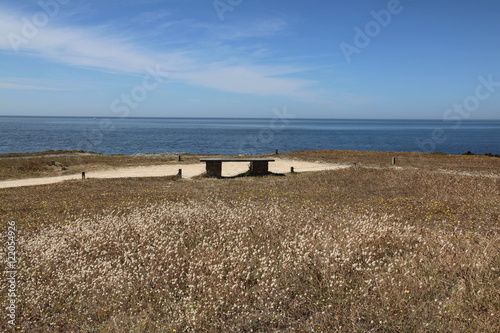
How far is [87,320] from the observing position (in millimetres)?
5395

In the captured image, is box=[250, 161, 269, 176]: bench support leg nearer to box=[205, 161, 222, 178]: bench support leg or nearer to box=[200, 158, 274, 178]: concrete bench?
box=[200, 158, 274, 178]: concrete bench

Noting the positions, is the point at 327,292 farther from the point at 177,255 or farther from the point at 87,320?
the point at 87,320

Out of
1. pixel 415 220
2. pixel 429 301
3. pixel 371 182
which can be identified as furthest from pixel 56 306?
pixel 371 182

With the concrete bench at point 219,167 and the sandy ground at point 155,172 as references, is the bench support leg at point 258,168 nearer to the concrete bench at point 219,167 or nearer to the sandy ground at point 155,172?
the concrete bench at point 219,167

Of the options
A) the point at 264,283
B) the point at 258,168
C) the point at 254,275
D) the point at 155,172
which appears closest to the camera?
the point at 264,283

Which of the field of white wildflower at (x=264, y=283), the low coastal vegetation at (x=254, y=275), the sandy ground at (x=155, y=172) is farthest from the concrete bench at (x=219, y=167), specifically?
the field of white wildflower at (x=264, y=283)

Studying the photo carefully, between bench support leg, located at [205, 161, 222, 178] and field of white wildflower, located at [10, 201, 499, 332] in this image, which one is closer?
field of white wildflower, located at [10, 201, 499, 332]
